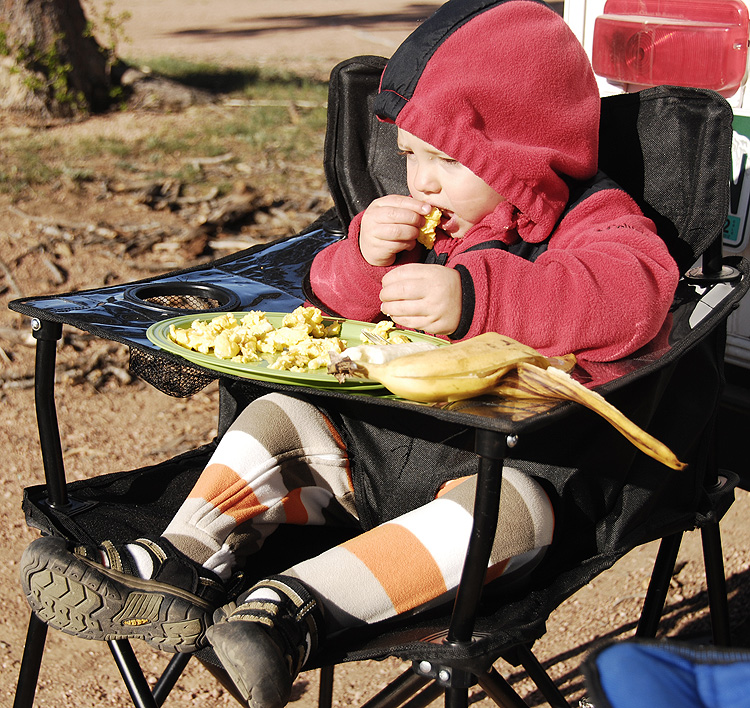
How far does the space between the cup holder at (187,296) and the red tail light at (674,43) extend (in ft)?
3.16

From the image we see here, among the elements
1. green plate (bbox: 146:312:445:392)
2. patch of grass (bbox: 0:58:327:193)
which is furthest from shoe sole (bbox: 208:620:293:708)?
patch of grass (bbox: 0:58:327:193)

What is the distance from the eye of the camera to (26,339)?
324cm

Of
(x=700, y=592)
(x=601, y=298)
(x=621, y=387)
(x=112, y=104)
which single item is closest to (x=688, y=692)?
(x=621, y=387)

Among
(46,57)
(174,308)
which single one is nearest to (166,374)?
(174,308)

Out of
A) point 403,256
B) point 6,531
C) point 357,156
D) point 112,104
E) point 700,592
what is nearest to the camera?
point 403,256

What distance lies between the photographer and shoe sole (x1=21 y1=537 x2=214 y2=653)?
122cm

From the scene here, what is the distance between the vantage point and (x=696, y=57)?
180 centimetres

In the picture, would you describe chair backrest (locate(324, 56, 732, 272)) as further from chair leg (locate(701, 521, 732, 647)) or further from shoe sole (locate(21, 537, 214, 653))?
shoe sole (locate(21, 537, 214, 653))

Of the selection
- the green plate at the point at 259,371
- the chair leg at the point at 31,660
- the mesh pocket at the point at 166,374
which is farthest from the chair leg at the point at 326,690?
the green plate at the point at 259,371

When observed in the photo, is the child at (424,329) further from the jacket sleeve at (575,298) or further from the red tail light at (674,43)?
the red tail light at (674,43)

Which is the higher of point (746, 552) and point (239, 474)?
point (239, 474)

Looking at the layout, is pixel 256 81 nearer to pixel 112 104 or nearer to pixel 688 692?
pixel 112 104

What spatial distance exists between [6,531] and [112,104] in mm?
4167

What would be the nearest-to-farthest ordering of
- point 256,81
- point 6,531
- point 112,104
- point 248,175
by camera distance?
point 6,531 → point 248,175 → point 112,104 → point 256,81
